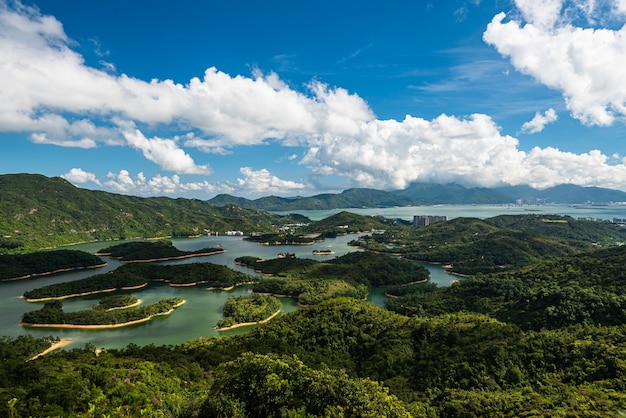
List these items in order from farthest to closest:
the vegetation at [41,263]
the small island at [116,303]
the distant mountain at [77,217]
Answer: the distant mountain at [77,217] → the vegetation at [41,263] → the small island at [116,303]

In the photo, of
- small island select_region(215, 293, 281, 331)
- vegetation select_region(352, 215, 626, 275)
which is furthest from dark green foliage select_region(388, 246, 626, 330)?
vegetation select_region(352, 215, 626, 275)

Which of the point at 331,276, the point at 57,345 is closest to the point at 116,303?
the point at 57,345

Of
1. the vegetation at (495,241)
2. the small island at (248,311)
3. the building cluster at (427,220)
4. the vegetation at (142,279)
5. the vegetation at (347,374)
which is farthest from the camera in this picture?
the building cluster at (427,220)

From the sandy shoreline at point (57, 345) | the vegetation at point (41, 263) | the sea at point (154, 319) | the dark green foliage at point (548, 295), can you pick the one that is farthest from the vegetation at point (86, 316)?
the dark green foliage at point (548, 295)

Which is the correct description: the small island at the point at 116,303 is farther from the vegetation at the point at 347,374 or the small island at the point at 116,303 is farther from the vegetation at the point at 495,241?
A: the vegetation at the point at 495,241

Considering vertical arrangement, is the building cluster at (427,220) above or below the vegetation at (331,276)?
above

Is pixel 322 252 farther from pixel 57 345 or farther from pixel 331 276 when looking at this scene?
pixel 57 345

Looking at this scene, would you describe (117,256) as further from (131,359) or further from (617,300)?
(617,300)
